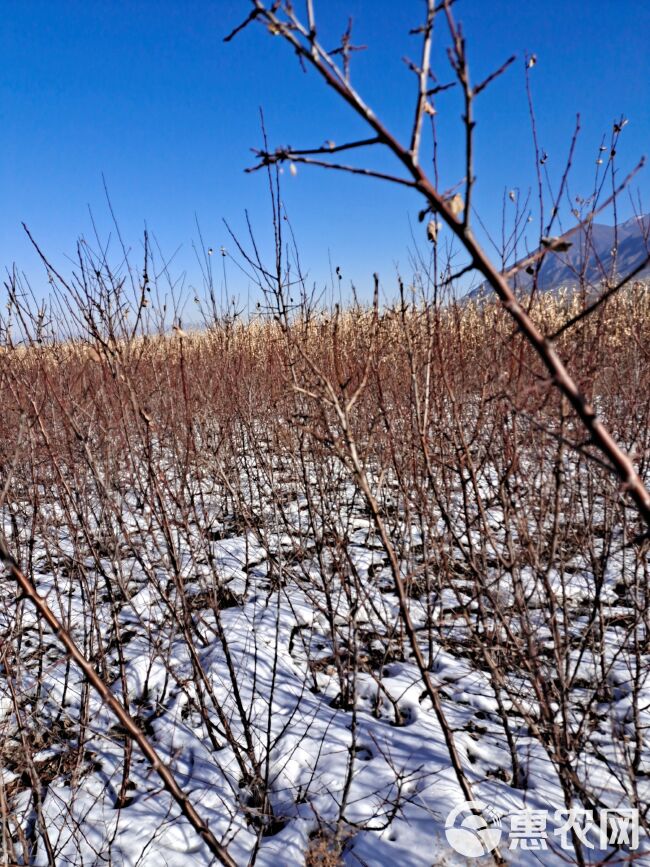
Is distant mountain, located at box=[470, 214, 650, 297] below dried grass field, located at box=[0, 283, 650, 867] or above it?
above

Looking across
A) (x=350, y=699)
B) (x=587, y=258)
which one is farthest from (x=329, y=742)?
(x=587, y=258)

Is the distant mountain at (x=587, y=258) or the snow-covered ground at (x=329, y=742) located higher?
the distant mountain at (x=587, y=258)

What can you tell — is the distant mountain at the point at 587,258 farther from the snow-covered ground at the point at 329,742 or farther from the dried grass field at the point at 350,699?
the snow-covered ground at the point at 329,742

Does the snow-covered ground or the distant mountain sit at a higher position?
the distant mountain

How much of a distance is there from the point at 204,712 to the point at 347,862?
26.0 inches

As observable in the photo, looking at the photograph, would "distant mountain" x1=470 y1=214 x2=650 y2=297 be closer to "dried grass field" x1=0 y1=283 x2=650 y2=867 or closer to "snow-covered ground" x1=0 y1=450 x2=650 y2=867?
"dried grass field" x1=0 y1=283 x2=650 y2=867

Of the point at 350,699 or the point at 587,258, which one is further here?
the point at 350,699

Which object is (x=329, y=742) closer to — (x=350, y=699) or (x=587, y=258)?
(x=350, y=699)

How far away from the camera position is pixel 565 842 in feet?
4.71

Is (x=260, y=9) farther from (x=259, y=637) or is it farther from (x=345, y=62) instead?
(x=259, y=637)

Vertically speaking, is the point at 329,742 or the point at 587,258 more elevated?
the point at 587,258

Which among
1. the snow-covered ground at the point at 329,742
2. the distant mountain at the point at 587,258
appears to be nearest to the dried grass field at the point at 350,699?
the snow-covered ground at the point at 329,742

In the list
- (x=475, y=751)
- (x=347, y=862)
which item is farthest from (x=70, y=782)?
(x=475, y=751)

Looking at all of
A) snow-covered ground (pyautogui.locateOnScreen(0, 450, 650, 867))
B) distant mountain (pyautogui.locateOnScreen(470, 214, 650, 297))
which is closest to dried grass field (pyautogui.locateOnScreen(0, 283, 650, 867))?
snow-covered ground (pyautogui.locateOnScreen(0, 450, 650, 867))
